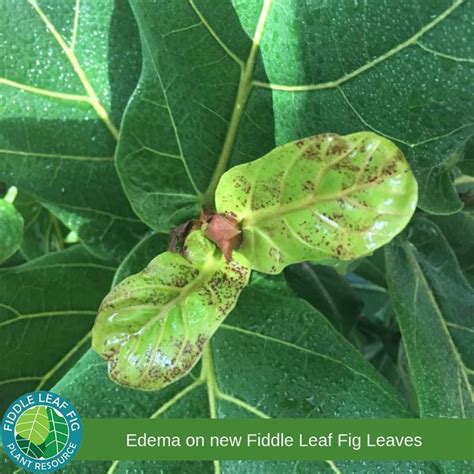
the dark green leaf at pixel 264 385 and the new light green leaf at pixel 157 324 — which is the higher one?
the new light green leaf at pixel 157 324

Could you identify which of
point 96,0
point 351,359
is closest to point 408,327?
point 351,359

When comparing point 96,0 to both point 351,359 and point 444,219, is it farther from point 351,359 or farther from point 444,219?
point 444,219

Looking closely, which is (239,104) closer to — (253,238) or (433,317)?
(253,238)

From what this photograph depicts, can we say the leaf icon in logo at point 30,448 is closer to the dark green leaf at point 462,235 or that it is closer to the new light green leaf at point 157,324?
the new light green leaf at point 157,324

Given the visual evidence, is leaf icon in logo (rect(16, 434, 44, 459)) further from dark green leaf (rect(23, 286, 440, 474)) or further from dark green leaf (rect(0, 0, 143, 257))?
dark green leaf (rect(0, 0, 143, 257))

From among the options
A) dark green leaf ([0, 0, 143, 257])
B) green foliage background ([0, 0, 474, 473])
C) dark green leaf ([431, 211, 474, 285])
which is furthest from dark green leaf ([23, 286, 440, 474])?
dark green leaf ([431, 211, 474, 285])

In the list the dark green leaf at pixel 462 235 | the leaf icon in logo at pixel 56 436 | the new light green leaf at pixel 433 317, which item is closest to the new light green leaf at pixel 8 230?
the leaf icon in logo at pixel 56 436
